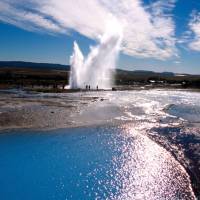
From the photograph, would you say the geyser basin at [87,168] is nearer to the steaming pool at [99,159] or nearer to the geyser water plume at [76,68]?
the steaming pool at [99,159]

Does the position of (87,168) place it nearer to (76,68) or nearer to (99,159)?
(99,159)

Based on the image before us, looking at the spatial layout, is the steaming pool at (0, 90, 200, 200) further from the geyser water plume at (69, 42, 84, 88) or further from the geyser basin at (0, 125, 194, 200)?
the geyser water plume at (69, 42, 84, 88)

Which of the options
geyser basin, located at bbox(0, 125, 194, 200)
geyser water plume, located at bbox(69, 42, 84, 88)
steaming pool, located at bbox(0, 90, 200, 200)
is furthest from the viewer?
geyser water plume, located at bbox(69, 42, 84, 88)

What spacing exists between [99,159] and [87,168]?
1.87 meters

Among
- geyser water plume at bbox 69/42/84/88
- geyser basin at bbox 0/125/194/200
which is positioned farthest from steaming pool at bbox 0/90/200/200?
geyser water plume at bbox 69/42/84/88

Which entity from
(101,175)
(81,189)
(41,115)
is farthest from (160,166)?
(41,115)

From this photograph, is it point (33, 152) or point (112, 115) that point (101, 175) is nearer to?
point (33, 152)

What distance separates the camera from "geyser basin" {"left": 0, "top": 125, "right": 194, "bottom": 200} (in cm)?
1602

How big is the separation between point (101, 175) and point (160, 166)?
373 centimetres

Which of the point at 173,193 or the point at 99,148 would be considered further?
the point at 99,148

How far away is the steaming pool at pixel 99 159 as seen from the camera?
53.3 feet

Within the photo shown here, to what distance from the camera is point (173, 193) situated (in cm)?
1571

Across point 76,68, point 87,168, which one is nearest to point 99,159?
point 87,168

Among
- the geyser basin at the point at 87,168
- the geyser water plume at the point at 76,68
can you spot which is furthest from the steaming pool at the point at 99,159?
the geyser water plume at the point at 76,68
